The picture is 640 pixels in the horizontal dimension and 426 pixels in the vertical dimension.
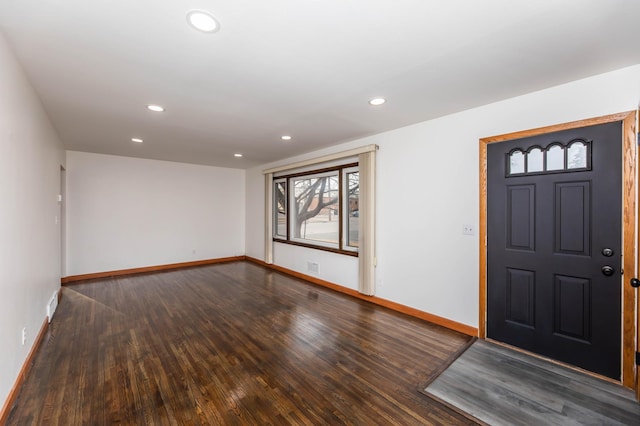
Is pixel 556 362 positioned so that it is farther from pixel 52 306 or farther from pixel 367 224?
pixel 52 306

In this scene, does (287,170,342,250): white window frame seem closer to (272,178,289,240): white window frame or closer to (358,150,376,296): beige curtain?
(272,178,289,240): white window frame

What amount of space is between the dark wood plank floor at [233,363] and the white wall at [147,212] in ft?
5.13

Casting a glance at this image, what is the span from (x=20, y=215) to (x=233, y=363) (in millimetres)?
2105

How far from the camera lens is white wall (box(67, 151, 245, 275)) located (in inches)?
206

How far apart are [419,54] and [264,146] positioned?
128 inches

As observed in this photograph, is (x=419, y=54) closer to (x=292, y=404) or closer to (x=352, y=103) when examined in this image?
(x=352, y=103)

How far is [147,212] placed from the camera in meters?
5.93

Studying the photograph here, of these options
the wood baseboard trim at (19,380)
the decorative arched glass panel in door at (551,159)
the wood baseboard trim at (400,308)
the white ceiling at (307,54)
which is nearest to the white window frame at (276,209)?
the wood baseboard trim at (400,308)

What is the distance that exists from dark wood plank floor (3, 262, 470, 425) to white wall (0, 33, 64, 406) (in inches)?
14.5

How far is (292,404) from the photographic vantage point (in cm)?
194

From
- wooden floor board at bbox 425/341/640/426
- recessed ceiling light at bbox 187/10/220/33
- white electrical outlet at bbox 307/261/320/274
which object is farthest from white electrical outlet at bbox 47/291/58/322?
wooden floor board at bbox 425/341/640/426

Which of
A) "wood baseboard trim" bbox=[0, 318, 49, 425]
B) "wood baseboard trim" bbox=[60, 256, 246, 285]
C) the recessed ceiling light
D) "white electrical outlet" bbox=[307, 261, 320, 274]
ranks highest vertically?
the recessed ceiling light

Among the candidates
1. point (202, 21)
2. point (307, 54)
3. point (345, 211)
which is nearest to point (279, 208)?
point (345, 211)

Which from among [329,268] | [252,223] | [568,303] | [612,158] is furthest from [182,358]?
[252,223]
